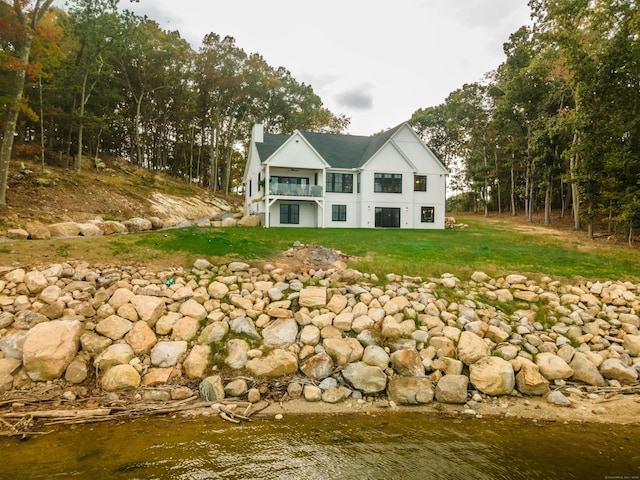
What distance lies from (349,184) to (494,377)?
809 inches

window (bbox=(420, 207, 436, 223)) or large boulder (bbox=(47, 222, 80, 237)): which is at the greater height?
window (bbox=(420, 207, 436, 223))

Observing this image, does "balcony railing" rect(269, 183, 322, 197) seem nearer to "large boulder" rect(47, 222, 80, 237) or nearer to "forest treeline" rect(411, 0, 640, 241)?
"large boulder" rect(47, 222, 80, 237)

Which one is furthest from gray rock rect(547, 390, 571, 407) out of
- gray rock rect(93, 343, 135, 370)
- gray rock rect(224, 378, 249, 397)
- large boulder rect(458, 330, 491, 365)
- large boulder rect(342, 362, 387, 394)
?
gray rock rect(93, 343, 135, 370)

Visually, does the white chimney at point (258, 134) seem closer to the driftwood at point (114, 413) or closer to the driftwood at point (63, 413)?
the driftwood at point (114, 413)

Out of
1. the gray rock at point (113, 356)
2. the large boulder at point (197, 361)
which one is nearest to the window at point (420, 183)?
the large boulder at point (197, 361)

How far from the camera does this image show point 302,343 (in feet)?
25.0

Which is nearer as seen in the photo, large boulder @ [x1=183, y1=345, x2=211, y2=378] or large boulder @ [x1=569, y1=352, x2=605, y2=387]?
large boulder @ [x1=183, y1=345, x2=211, y2=378]

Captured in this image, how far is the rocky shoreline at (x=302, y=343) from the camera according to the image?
635 cm

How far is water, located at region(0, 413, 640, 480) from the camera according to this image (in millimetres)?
4547

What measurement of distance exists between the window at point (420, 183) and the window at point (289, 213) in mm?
9486

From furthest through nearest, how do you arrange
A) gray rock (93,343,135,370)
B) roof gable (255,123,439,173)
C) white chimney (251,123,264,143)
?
white chimney (251,123,264,143), roof gable (255,123,439,173), gray rock (93,343,135,370)

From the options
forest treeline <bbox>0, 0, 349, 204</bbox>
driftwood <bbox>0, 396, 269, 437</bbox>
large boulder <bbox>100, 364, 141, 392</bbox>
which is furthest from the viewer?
forest treeline <bbox>0, 0, 349, 204</bbox>

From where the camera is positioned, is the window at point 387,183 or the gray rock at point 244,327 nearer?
the gray rock at point 244,327

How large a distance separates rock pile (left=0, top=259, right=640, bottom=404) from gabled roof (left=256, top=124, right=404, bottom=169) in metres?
17.8
